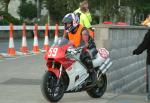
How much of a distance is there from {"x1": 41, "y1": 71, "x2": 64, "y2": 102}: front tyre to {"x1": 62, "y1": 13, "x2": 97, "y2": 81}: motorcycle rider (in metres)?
0.73

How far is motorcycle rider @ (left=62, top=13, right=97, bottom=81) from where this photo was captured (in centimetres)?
998

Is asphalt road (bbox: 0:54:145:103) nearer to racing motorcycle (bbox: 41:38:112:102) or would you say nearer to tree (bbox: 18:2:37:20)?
racing motorcycle (bbox: 41:38:112:102)

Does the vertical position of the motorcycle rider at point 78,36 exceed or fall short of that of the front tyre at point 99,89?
it exceeds it

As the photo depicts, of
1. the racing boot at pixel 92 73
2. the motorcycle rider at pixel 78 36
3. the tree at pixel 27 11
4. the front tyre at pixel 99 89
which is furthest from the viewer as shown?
the tree at pixel 27 11

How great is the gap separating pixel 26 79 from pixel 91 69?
3298mm

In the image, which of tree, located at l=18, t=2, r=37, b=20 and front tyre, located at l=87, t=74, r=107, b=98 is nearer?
front tyre, located at l=87, t=74, r=107, b=98

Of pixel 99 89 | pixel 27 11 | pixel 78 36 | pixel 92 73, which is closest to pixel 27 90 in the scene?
pixel 99 89

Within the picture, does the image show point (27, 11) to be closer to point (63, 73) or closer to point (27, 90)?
point (27, 90)

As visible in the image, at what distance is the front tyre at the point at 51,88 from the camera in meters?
9.36

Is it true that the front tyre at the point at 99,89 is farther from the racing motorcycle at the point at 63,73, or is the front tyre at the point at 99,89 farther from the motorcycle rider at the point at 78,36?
the motorcycle rider at the point at 78,36

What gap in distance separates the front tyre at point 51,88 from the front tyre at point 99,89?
0.97 meters

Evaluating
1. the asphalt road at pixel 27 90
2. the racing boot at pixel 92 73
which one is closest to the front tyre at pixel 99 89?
the asphalt road at pixel 27 90

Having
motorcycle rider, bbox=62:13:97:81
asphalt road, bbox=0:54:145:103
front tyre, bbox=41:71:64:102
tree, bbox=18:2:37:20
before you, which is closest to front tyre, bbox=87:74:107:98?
asphalt road, bbox=0:54:145:103

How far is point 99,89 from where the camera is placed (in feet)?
35.2
